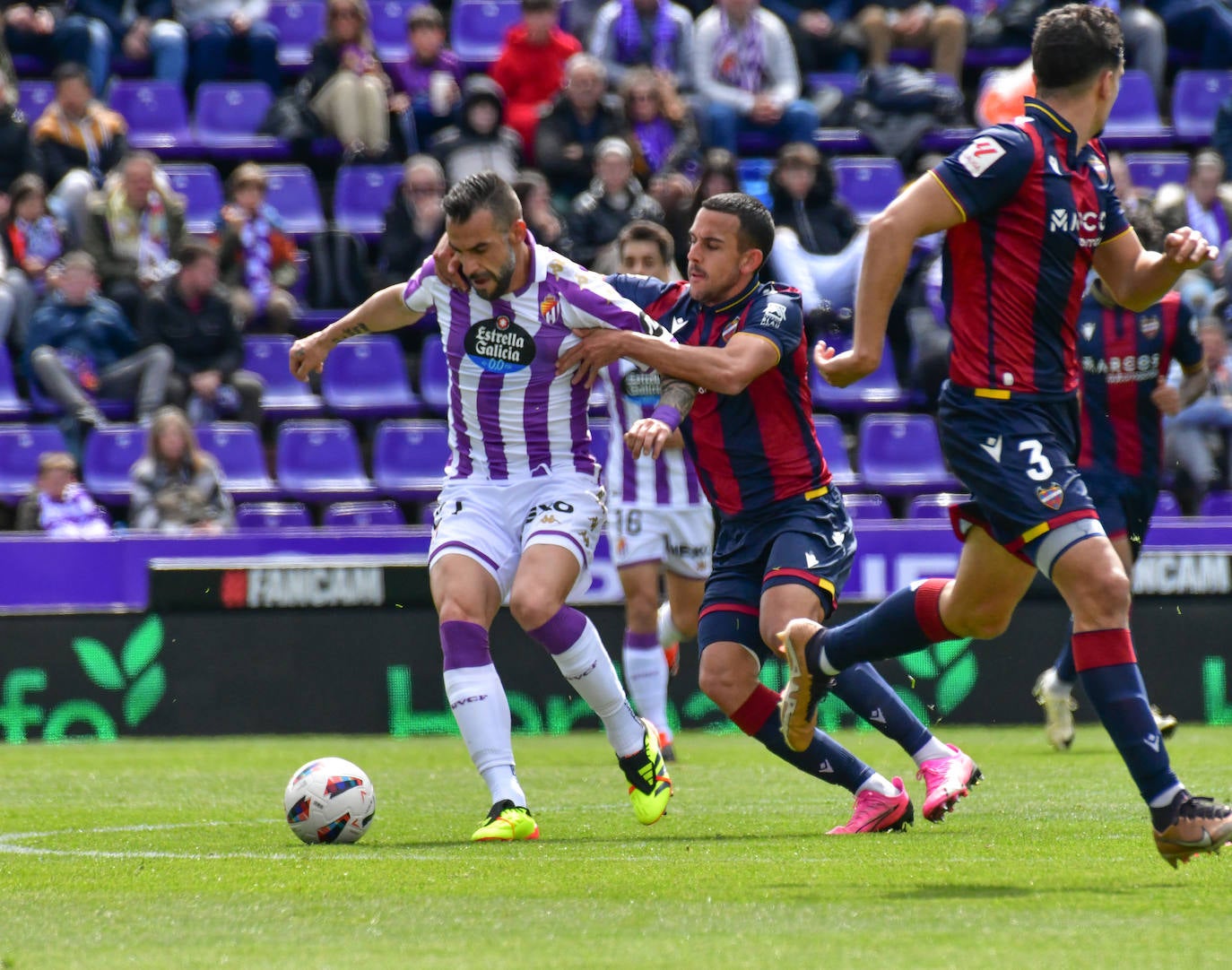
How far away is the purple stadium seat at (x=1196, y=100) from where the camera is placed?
1755 centimetres

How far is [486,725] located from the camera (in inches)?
253

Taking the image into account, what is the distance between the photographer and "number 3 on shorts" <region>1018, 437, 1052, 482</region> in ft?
17.3

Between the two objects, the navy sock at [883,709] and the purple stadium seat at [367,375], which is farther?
the purple stadium seat at [367,375]

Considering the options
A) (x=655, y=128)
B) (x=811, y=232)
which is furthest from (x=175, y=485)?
(x=811, y=232)

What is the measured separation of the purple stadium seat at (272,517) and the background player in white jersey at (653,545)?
162 inches

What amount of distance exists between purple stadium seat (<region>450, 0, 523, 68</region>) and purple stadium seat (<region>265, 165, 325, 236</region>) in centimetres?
231

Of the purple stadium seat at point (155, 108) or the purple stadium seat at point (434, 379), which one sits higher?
the purple stadium seat at point (155, 108)

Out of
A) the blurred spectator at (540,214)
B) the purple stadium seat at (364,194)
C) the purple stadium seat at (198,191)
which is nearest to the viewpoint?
the blurred spectator at (540,214)

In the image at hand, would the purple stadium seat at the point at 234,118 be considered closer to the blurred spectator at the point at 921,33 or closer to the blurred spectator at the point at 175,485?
the blurred spectator at the point at 175,485

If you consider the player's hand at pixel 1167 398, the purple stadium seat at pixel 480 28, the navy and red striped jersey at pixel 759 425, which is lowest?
the player's hand at pixel 1167 398

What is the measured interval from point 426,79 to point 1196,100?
23.6ft

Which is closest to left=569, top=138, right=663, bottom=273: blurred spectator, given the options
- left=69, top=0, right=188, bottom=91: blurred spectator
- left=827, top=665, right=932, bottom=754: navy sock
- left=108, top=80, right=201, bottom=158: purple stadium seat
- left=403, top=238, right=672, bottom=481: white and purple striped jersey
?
left=108, top=80, right=201, bottom=158: purple stadium seat

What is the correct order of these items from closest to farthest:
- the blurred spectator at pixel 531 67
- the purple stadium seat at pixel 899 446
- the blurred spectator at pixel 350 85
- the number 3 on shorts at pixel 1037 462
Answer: the number 3 on shorts at pixel 1037 462 → the purple stadium seat at pixel 899 446 → the blurred spectator at pixel 350 85 → the blurred spectator at pixel 531 67

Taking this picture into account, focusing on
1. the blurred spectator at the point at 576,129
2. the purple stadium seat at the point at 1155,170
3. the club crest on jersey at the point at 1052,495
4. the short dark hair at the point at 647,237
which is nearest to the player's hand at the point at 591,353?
the club crest on jersey at the point at 1052,495
